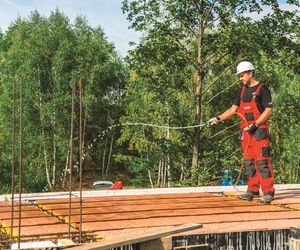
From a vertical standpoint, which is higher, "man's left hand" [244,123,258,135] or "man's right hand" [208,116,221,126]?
"man's right hand" [208,116,221,126]

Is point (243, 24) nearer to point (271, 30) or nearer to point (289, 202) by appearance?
point (271, 30)

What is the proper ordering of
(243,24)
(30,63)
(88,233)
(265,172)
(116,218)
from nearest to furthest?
(88,233)
(116,218)
(265,172)
(243,24)
(30,63)

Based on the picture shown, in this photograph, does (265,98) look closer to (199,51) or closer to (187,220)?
(187,220)

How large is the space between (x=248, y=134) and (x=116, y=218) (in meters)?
2.31

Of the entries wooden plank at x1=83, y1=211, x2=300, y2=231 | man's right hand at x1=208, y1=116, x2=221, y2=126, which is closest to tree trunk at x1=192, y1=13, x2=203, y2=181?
man's right hand at x1=208, y1=116, x2=221, y2=126

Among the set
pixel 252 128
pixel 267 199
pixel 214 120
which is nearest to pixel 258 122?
pixel 252 128

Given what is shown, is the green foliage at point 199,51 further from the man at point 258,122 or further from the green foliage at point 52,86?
the green foliage at point 52,86

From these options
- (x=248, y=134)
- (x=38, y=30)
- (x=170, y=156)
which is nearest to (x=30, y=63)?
(x=38, y=30)

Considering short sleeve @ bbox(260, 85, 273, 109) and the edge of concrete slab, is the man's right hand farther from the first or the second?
the edge of concrete slab

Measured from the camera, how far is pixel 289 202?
663 centimetres

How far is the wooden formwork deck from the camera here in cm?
477

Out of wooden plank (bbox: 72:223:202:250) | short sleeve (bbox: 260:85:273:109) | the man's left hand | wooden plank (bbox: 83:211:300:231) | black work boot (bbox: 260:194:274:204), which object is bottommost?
wooden plank (bbox: 72:223:202:250)

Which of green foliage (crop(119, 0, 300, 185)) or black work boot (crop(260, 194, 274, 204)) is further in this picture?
green foliage (crop(119, 0, 300, 185))

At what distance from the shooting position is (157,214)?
18.2 ft
